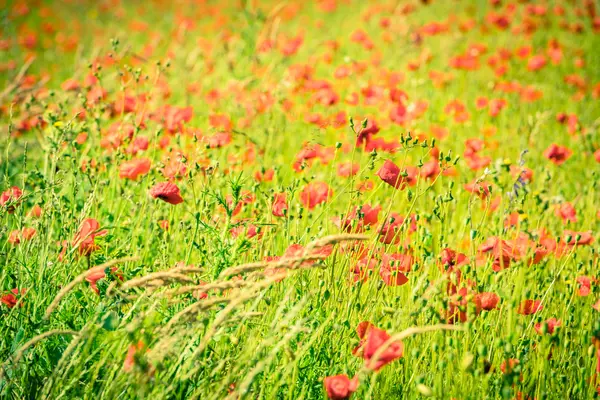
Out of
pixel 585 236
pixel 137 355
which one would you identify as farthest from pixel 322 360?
pixel 585 236

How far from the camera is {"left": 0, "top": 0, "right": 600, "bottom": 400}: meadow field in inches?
50.9

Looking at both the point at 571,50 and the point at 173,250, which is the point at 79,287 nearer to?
the point at 173,250

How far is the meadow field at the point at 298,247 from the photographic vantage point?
4.25 feet

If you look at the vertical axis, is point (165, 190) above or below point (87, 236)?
above

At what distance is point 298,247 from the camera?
4.81ft

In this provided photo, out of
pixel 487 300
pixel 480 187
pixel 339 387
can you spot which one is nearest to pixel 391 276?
pixel 487 300

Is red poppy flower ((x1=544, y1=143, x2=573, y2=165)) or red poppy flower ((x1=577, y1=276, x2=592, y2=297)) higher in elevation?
red poppy flower ((x1=544, y1=143, x2=573, y2=165))

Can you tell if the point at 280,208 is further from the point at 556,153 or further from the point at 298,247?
the point at 556,153

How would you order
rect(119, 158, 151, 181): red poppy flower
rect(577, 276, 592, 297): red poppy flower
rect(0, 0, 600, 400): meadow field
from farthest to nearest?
rect(119, 158, 151, 181): red poppy flower, rect(577, 276, 592, 297): red poppy flower, rect(0, 0, 600, 400): meadow field

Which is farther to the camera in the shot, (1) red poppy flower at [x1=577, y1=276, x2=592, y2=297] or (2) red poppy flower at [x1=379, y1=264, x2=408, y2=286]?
(1) red poppy flower at [x1=577, y1=276, x2=592, y2=297]

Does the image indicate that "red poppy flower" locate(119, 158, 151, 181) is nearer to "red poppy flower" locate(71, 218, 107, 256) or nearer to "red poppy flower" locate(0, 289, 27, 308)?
"red poppy flower" locate(71, 218, 107, 256)

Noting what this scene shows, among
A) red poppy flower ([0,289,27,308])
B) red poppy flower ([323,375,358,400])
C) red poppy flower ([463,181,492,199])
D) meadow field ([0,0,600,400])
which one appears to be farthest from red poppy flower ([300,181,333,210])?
red poppy flower ([0,289,27,308])

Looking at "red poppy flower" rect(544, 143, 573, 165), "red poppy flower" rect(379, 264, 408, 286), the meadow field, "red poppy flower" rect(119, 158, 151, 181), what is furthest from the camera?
"red poppy flower" rect(544, 143, 573, 165)

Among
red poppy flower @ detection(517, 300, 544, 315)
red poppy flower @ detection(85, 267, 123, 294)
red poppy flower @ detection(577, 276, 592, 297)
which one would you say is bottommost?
red poppy flower @ detection(577, 276, 592, 297)
